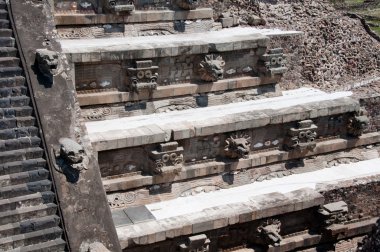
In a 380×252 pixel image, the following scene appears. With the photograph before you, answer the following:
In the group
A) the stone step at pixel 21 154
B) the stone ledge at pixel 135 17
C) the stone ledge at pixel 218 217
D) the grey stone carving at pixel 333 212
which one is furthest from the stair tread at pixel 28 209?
the grey stone carving at pixel 333 212

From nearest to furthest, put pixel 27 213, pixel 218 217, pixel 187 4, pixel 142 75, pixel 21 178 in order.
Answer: pixel 27 213
pixel 21 178
pixel 218 217
pixel 142 75
pixel 187 4

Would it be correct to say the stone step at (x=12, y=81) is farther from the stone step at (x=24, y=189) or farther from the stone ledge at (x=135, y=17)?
the stone ledge at (x=135, y=17)

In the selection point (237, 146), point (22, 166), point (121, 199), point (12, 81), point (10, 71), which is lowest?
point (121, 199)

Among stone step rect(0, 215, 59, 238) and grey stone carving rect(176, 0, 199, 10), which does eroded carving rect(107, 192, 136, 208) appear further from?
grey stone carving rect(176, 0, 199, 10)

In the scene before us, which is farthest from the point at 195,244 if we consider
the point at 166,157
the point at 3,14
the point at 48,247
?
the point at 3,14

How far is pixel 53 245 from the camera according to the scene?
8805 millimetres

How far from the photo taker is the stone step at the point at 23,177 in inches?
355

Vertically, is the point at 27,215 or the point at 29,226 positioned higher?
the point at 27,215

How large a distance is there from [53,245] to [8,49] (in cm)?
351

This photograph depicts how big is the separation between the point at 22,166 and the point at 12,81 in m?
1.53

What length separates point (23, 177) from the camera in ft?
29.9

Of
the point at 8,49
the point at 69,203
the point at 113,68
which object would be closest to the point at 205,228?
the point at 69,203

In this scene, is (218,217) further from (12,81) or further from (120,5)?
(120,5)

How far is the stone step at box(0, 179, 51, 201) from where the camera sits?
8.94 metres
